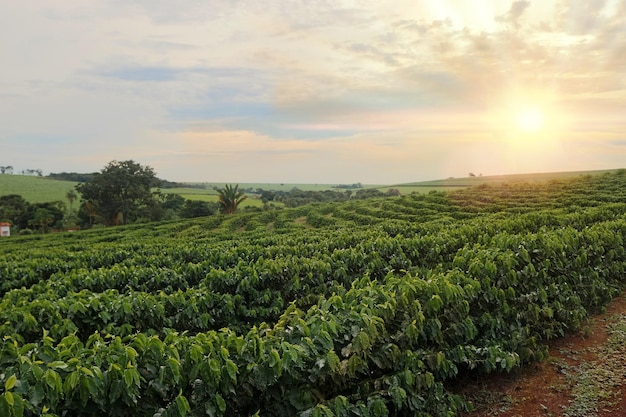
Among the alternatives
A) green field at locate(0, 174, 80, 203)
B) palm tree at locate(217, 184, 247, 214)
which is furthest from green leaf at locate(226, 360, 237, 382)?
green field at locate(0, 174, 80, 203)

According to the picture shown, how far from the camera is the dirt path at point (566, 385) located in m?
5.15

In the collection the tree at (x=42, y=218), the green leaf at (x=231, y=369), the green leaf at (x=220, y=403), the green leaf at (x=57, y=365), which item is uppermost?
the green leaf at (x=57, y=365)

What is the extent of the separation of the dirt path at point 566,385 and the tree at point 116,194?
61.5 m

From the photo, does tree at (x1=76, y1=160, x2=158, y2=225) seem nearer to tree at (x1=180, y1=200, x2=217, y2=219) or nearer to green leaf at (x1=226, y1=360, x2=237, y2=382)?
tree at (x1=180, y1=200, x2=217, y2=219)

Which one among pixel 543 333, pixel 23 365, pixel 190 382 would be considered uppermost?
pixel 23 365

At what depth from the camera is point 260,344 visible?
4133 mm

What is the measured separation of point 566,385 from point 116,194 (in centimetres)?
6414

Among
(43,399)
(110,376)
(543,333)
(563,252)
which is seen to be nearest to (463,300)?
(543,333)

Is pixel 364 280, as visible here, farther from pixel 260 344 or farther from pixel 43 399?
pixel 43 399

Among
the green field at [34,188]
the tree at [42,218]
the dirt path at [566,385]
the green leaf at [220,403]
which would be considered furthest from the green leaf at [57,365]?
the green field at [34,188]

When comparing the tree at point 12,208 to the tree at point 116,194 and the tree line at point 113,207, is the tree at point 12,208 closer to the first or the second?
the tree line at point 113,207

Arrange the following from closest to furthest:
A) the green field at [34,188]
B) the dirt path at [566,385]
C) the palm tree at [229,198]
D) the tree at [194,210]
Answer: the dirt path at [566,385] → the palm tree at [229,198] → the tree at [194,210] → the green field at [34,188]

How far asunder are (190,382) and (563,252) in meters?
7.20

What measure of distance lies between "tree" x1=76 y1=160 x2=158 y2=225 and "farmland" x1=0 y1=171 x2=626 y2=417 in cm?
5273
